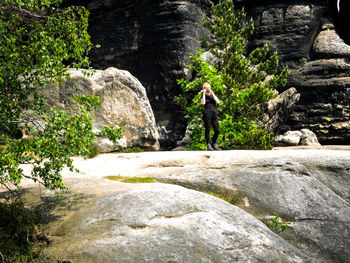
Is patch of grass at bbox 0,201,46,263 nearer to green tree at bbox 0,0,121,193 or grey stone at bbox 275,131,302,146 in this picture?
green tree at bbox 0,0,121,193

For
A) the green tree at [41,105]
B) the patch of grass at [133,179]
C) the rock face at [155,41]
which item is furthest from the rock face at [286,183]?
the rock face at [155,41]

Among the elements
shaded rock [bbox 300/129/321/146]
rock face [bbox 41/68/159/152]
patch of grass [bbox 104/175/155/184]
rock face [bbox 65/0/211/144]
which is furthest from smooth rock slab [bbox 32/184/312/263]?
shaded rock [bbox 300/129/321/146]

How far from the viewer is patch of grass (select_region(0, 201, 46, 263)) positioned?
483 centimetres

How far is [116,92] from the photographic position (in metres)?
14.4

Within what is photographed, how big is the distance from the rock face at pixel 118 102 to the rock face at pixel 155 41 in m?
7.08

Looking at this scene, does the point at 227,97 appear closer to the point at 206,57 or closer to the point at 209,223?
the point at 206,57

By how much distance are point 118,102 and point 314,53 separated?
1875cm

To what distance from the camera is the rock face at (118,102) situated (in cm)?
1373

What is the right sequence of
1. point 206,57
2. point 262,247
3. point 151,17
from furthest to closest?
point 151,17 < point 206,57 < point 262,247

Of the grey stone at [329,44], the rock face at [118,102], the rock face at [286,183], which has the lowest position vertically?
the rock face at [286,183]

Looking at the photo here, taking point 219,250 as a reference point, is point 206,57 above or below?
above

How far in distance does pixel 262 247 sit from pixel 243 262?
0.61 metres

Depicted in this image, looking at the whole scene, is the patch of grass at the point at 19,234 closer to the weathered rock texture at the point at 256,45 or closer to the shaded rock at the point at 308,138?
the weathered rock texture at the point at 256,45

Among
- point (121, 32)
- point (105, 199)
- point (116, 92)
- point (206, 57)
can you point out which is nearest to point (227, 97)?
point (116, 92)
